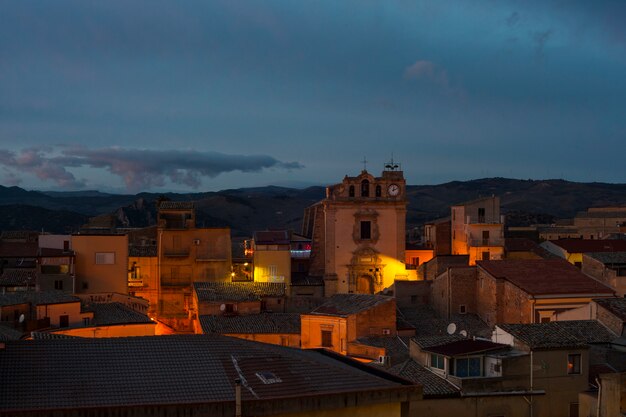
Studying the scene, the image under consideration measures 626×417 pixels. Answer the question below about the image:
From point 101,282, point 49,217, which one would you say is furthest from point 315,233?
point 49,217

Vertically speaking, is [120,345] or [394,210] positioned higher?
[394,210]

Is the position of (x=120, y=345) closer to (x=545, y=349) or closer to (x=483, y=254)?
(x=545, y=349)

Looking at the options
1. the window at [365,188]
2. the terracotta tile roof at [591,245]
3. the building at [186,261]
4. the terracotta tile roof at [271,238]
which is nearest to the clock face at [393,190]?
the window at [365,188]

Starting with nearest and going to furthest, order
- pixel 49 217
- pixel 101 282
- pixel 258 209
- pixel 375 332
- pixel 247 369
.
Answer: pixel 247 369, pixel 375 332, pixel 101 282, pixel 49 217, pixel 258 209

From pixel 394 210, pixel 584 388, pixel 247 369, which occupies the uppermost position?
pixel 394 210

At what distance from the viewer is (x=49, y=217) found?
324ft

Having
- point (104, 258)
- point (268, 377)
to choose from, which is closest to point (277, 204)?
point (104, 258)

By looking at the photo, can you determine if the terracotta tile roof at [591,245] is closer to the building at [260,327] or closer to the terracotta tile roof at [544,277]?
the terracotta tile roof at [544,277]

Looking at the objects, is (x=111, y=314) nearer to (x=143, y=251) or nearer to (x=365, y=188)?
(x=143, y=251)

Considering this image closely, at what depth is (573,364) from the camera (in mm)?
24312

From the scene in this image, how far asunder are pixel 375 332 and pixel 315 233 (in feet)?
60.2

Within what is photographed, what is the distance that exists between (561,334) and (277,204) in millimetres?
115219

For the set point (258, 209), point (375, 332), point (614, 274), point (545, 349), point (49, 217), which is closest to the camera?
point (545, 349)

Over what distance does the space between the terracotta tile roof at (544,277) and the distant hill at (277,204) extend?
1775 inches
